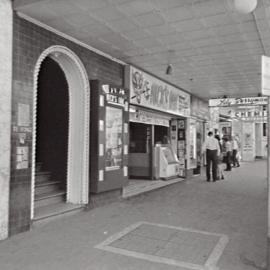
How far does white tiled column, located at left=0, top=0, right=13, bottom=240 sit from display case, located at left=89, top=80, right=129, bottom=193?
6.28ft

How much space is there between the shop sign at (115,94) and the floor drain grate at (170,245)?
8.62 ft

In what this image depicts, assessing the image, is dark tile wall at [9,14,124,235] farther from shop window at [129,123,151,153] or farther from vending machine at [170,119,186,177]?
vending machine at [170,119,186,177]

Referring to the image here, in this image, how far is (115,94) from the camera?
6352mm

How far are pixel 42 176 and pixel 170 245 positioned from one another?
3217 mm

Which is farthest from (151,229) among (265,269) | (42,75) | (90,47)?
(42,75)

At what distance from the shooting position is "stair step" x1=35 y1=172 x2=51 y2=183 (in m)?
6.03

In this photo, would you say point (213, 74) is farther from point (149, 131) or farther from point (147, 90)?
point (149, 131)

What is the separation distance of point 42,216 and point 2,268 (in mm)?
1625

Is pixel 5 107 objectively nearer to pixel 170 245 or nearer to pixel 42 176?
pixel 42 176

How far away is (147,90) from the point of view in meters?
8.23

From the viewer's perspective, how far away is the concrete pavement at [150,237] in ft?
11.3

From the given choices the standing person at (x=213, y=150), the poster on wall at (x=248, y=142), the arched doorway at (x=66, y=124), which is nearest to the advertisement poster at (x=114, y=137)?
the arched doorway at (x=66, y=124)

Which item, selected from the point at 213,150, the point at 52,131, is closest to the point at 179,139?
the point at 213,150

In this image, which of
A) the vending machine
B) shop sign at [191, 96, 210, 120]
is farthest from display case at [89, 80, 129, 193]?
shop sign at [191, 96, 210, 120]
